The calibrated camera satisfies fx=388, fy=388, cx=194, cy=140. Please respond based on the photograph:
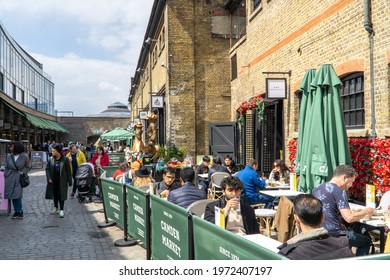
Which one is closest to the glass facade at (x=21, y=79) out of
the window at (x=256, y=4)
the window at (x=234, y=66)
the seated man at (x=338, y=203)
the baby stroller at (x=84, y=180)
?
the window at (x=234, y=66)

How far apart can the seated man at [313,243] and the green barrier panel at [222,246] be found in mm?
359

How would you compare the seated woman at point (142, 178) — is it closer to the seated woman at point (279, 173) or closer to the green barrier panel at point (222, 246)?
the seated woman at point (279, 173)

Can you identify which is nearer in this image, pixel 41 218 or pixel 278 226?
pixel 278 226

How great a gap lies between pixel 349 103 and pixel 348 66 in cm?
94

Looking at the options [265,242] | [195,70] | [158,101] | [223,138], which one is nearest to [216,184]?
[265,242]

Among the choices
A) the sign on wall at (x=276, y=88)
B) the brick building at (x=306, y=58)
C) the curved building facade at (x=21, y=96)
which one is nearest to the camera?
the brick building at (x=306, y=58)

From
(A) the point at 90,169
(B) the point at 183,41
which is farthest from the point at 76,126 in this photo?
(A) the point at 90,169

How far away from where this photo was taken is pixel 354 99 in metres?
9.06

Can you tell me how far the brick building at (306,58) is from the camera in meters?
7.93

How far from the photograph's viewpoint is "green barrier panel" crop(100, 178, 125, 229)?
757 centimetres

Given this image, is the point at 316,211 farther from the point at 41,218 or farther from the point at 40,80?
the point at 40,80

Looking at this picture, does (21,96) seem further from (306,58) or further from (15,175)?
(306,58)

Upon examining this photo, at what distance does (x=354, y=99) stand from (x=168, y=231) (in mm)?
6222
